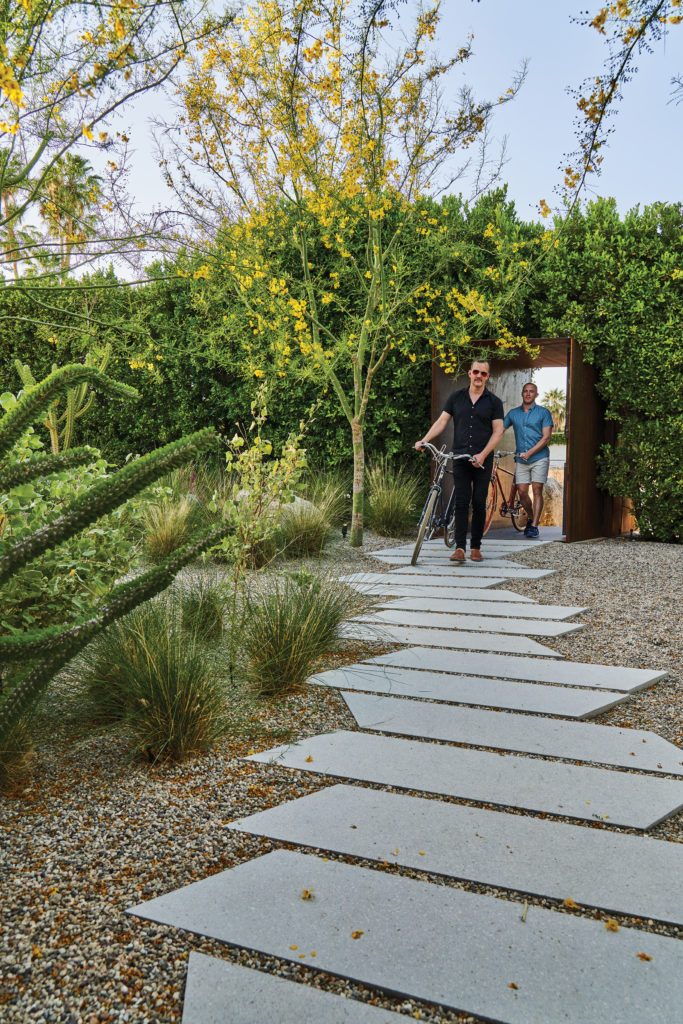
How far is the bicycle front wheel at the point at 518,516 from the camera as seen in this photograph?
382 inches

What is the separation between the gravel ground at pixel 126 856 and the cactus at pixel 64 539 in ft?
1.43

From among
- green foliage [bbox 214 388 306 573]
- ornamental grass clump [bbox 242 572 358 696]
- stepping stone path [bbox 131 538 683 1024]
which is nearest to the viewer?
stepping stone path [bbox 131 538 683 1024]

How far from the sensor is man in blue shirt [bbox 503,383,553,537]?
8.84 m

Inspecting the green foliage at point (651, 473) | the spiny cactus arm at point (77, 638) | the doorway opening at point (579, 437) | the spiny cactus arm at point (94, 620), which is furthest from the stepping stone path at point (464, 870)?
the green foliage at point (651, 473)

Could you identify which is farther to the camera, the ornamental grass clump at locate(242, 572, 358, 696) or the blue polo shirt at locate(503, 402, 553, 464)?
the blue polo shirt at locate(503, 402, 553, 464)

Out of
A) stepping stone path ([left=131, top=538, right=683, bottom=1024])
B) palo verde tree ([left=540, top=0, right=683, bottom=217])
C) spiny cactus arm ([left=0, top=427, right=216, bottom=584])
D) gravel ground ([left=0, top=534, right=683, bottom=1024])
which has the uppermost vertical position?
palo verde tree ([left=540, top=0, right=683, bottom=217])

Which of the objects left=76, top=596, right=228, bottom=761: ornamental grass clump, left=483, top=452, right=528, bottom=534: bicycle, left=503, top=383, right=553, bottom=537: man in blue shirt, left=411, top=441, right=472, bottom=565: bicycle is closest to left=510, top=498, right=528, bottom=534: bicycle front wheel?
left=483, top=452, right=528, bottom=534: bicycle

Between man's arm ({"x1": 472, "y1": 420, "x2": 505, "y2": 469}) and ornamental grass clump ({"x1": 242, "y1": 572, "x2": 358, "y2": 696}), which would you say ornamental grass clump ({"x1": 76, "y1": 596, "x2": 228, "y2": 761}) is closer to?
ornamental grass clump ({"x1": 242, "y1": 572, "x2": 358, "y2": 696})

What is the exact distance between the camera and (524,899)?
1794mm

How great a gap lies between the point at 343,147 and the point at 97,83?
296 centimetres

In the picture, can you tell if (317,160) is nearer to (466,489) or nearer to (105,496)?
(466,489)

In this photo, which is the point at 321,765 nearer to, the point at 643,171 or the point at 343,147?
the point at 643,171

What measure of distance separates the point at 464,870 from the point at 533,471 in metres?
7.50

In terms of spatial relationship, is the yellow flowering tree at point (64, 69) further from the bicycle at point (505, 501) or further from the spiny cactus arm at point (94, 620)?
the bicycle at point (505, 501)
